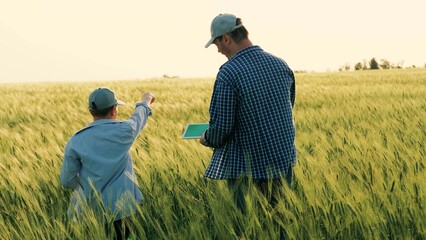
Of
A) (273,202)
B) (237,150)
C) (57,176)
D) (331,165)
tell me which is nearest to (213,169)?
(237,150)

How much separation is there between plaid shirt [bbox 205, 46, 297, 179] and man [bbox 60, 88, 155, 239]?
1.65ft

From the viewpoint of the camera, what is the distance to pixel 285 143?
311 cm

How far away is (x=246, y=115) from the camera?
301 cm

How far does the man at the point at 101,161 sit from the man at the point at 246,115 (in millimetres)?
486

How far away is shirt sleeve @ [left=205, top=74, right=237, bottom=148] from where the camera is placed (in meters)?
2.93

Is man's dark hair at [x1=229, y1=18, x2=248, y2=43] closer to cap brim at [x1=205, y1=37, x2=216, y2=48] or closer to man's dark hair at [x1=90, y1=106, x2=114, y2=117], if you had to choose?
cap brim at [x1=205, y1=37, x2=216, y2=48]

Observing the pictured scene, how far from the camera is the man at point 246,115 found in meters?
2.95

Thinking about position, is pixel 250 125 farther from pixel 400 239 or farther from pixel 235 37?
pixel 400 239

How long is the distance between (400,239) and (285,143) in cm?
96

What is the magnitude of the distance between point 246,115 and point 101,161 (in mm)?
858

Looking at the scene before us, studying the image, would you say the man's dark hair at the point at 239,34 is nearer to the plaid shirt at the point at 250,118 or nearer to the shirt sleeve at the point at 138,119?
the plaid shirt at the point at 250,118

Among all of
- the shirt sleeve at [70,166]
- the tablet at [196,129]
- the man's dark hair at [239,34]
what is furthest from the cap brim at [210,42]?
the shirt sleeve at [70,166]

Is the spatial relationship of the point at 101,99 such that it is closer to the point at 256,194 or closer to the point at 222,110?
the point at 222,110

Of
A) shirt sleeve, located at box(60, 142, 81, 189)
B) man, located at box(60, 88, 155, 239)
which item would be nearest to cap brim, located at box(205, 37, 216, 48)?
man, located at box(60, 88, 155, 239)
